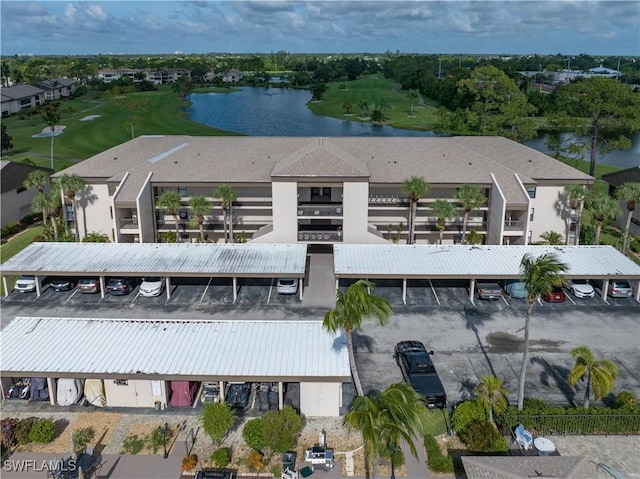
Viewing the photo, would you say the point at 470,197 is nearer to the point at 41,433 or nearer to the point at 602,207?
the point at 602,207

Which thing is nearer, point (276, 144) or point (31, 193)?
point (276, 144)

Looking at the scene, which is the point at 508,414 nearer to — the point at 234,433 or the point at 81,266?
the point at 234,433

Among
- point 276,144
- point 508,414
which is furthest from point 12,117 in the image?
point 508,414

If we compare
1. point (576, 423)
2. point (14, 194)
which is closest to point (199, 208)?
point (14, 194)

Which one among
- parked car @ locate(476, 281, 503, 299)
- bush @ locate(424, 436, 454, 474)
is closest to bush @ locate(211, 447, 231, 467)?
bush @ locate(424, 436, 454, 474)

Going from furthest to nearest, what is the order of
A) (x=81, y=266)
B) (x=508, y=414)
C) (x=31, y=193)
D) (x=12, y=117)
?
(x=12, y=117) < (x=31, y=193) < (x=81, y=266) < (x=508, y=414)

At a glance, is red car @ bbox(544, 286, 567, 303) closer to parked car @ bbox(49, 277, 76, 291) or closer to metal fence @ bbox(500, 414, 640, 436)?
metal fence @ bbox(500, 414, 640, 436)
